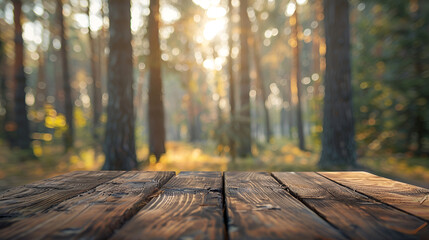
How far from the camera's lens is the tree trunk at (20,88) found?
974 cm

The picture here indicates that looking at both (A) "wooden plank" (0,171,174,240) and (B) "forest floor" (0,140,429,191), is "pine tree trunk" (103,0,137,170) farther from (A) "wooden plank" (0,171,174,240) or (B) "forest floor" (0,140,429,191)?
(A) "wooden plank" (0,171,174,240)

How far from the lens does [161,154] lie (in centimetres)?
879

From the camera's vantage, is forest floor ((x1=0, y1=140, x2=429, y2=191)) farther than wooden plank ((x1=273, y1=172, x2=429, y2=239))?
Yes

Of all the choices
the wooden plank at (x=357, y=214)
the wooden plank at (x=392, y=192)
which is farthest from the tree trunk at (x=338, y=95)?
the wooden plank at (x=357, y=214)

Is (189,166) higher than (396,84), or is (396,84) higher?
(396,84)

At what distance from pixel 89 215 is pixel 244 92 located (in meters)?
8.96

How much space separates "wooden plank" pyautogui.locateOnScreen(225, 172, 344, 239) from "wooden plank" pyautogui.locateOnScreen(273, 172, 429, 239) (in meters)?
0.06

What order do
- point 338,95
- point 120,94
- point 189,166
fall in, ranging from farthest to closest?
point 189,166
point 338,95
point 120,94

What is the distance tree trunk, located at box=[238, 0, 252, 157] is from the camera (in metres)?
9.05

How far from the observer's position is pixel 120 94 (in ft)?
18.5

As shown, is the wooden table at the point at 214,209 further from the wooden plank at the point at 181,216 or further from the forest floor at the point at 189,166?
the forest floor at the point at 189,166

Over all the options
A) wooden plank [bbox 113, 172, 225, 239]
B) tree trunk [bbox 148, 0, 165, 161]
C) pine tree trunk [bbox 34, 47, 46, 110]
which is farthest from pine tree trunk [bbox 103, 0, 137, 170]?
pine tree trunk [bbox 34, 47, 46, 110]

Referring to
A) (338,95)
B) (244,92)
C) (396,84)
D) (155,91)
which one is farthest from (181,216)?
(396,84)

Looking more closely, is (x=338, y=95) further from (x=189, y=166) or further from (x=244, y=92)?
(x=189, y=166)
